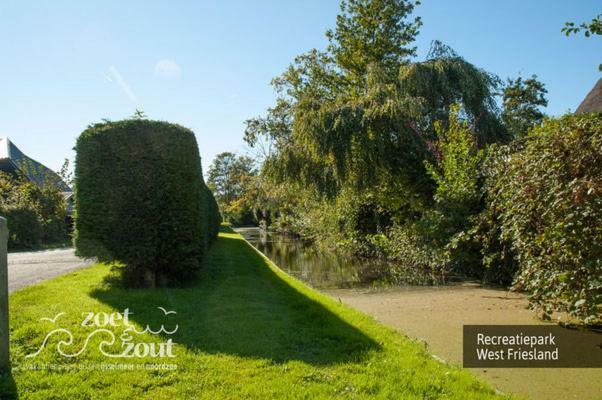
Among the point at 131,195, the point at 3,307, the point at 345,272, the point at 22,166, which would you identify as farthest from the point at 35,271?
the point at 22,166

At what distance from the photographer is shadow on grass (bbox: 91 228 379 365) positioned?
4031mm

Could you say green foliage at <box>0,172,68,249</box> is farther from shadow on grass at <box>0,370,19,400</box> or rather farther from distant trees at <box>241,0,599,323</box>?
shadow on grass at <box>0,370,19,400</box>

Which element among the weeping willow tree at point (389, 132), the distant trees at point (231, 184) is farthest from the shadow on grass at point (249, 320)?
the distant trees at point (231, 184)

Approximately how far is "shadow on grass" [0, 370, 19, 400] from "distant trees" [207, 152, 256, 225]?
4485cm

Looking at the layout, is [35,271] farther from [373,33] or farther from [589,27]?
[373,33]

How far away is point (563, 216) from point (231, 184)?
58.9 metres

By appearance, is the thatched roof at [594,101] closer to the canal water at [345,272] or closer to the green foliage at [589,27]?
the canal water at [345,272]

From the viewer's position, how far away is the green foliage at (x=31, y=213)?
1683 cm

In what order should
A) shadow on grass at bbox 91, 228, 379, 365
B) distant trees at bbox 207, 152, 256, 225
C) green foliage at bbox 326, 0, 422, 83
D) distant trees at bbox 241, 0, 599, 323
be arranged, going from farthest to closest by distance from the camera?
1. distant trees at bbox 207, 152, 256, 225
2. green foliage at bbox 326, 0, 422, 83
3. distant trees at bbox 241, 0, 599, 323
4. shadow on grass at bbox 91, 228, 379, 365

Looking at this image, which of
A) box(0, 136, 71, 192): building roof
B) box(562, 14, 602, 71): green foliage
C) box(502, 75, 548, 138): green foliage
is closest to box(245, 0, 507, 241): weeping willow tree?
box(562, 14, 602, 71): green foliage

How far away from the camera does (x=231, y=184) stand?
61.7m

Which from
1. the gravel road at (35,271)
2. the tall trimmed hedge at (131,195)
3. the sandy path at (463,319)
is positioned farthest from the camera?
the gravel road at (35,271)

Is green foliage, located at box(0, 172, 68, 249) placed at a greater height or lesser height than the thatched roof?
lesser

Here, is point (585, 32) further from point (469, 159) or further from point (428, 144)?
point (428, 144)
